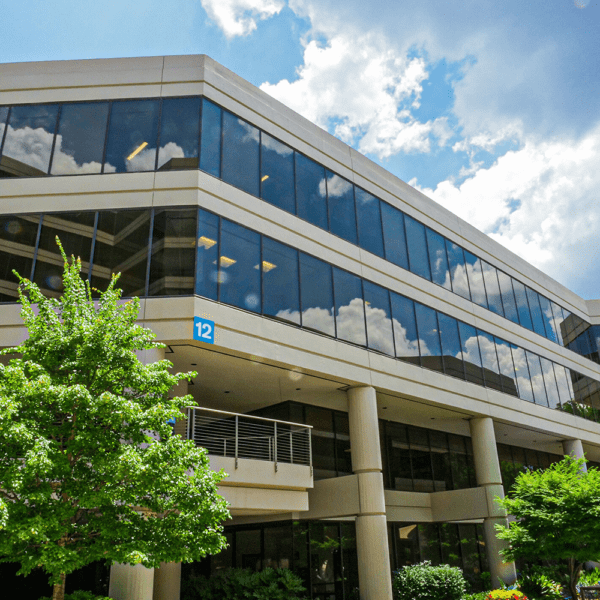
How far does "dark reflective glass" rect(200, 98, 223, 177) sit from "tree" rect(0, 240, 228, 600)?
23.8 feet

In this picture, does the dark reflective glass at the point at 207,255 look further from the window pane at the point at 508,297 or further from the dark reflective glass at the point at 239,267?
the window pane at the point at 508,297

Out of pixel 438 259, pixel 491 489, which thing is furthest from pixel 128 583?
pixel 438 259

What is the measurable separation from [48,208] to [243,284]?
615cm

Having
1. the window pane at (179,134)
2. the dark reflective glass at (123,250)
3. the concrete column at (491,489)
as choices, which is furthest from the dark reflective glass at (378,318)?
the dark reflective glass at (123,250)

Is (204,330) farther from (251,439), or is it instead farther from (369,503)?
(369,503)

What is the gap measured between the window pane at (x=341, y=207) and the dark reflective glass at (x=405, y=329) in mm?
3119

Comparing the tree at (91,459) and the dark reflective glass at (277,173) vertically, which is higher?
the dark reflective glass at (277,173)

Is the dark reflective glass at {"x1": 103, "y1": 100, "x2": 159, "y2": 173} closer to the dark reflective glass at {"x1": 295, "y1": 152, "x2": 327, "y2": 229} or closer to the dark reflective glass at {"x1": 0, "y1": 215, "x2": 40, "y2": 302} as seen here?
the dark reflective glass at {"x1": 0, "y1": 215, "x2": 40, "y2": 302}

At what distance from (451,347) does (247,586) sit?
42.5 feet

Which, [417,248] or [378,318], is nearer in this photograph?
[378,318]

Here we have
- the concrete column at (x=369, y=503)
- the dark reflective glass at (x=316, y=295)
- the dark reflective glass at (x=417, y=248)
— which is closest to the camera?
the concrete column at (x=369, y=503)

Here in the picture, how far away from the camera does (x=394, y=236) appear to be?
80.8 feet

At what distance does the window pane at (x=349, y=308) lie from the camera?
20500 mm

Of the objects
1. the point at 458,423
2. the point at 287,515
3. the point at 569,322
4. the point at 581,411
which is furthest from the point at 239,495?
the point at 569,322
